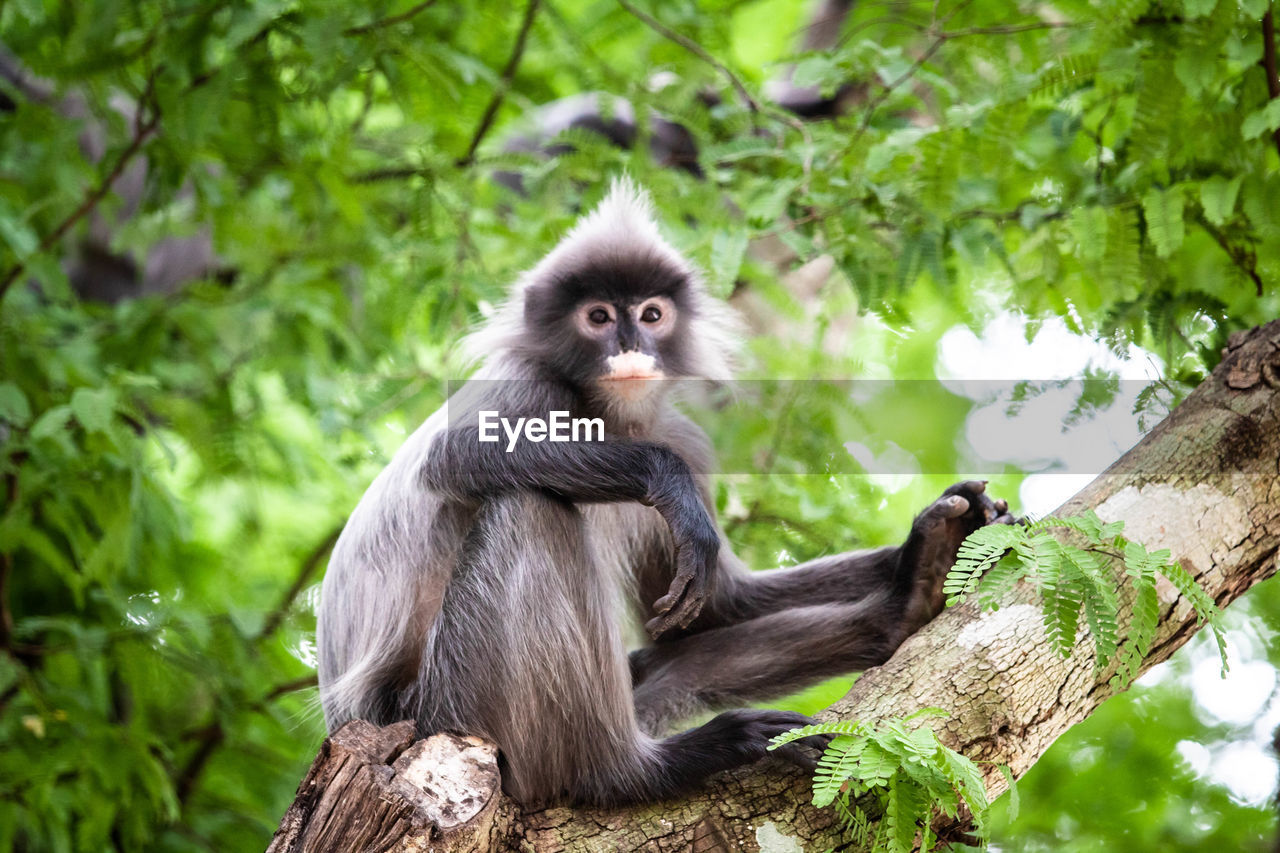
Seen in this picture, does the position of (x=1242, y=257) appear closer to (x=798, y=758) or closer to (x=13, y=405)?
(x=798, y=758)

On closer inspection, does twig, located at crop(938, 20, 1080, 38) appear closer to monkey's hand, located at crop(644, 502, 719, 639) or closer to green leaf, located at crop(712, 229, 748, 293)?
green leaf, located at crop(712, 229, 748, 293)

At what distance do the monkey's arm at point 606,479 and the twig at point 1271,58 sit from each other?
217 centimetres

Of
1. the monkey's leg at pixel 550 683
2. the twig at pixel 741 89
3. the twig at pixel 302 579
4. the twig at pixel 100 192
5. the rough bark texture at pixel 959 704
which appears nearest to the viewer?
the rough bark texture at pixel 959 704

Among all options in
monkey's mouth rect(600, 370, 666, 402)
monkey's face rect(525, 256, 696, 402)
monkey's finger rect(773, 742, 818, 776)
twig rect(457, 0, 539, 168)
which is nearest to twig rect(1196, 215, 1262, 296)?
monkey's face rect(525, 256, 696, 402)

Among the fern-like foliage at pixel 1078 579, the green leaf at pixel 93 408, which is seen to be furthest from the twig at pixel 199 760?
the fern-like foliage at pixel 1078 579

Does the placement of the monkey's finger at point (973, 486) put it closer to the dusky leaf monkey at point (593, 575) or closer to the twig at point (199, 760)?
the dusky leaf monkey at point (593, 575)

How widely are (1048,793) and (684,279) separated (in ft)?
10.2

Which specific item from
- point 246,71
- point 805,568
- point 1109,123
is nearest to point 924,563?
point 805,568

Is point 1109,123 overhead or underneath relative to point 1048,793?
overhead

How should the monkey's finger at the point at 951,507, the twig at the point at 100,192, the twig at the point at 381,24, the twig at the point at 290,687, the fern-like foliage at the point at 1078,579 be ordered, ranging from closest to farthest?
1. the fern-like foliage at the point at 1078,579
2. the monkey's finger at the point at 951,507
3. the twig at the point at 381,24
4. the twig at the point at 100,192
5. the twig at the point at 290,687

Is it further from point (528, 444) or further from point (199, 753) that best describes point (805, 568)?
point (199, 753)

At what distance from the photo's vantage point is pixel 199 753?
562 cm

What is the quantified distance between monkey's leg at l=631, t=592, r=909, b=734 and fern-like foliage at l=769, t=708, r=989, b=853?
3.52ft

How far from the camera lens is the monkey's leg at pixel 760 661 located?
3664 mm
